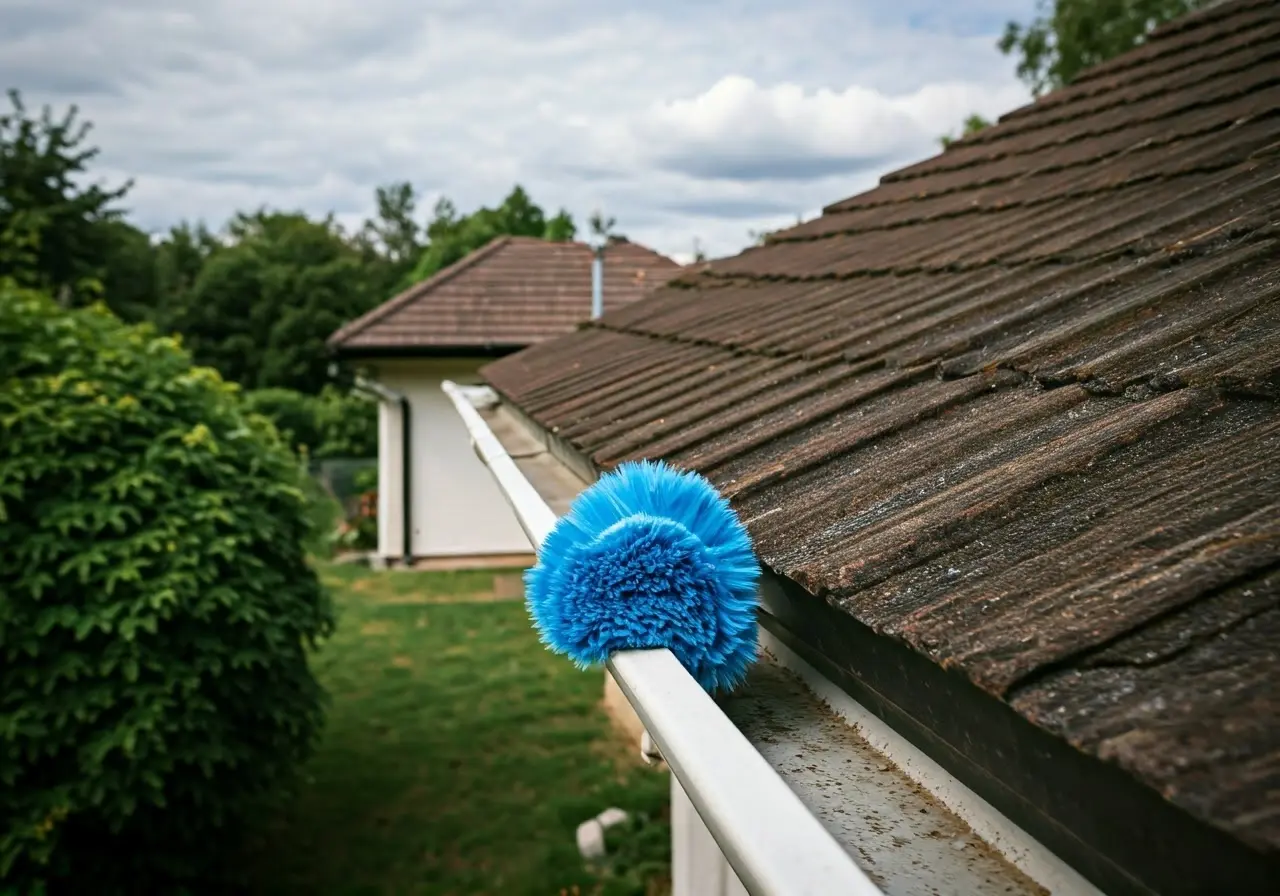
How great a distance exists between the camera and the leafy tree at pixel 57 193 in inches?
1054

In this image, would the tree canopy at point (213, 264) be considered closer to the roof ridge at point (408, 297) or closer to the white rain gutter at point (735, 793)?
the roof ridge at point (408, 297)

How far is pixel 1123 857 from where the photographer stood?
0.74 metres

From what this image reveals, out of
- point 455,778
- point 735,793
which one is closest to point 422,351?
point 455,778

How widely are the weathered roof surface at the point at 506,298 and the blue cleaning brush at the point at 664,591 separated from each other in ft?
43.4

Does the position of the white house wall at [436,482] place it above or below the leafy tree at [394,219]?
below

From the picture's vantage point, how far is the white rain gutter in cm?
76

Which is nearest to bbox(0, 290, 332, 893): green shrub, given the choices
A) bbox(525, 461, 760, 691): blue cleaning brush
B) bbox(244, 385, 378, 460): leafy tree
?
bbox(525, 461, 760, 691): blue cleaning brush

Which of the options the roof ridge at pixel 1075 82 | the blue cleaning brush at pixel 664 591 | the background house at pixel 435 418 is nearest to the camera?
the blue cleaning brush at pixel 664 591

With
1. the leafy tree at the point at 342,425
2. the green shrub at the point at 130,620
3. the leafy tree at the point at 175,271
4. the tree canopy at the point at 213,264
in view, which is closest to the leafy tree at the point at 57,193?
the tree canopy at the point at 213,264

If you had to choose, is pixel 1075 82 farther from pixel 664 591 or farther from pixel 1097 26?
pixel 1097 26

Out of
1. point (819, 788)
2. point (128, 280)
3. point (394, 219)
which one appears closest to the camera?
point (819, 788)

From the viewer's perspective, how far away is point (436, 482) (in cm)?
1540

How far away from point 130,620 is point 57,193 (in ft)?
95.5

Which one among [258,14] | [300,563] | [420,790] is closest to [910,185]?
[300,563]
